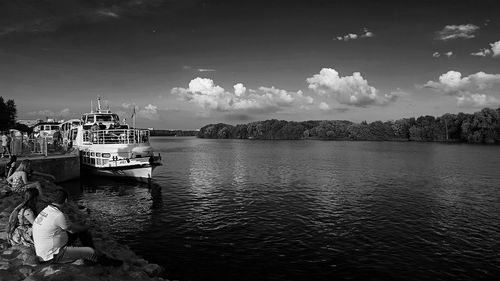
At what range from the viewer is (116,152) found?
36.8 m

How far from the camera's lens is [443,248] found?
57.2ft

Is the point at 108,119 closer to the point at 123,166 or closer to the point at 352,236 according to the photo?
the point at 123,166

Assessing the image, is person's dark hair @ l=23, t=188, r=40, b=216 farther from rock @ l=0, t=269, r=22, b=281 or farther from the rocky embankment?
rock @ l=0, t=269, r=22, b=281

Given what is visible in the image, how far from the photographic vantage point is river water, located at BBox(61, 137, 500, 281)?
49.1 feet

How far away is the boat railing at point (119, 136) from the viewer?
3791 centimetres

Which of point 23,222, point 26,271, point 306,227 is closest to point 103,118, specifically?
point 306,227

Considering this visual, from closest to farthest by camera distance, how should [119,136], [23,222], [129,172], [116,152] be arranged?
[23,222] < [129,172] < [116,152] < [119,136]

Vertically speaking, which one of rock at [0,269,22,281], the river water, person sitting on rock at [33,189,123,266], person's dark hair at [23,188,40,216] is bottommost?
the river water

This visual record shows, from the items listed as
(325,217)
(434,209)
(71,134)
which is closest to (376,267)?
(325,217)

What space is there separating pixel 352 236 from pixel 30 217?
16357 mm

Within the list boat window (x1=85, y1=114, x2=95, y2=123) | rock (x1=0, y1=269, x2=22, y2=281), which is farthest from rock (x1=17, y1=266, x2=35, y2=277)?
boat window (x1=85, y1=114, x2=95, y2=123)

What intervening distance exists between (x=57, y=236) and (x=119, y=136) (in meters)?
31.7

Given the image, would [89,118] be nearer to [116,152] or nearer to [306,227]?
[116,152]

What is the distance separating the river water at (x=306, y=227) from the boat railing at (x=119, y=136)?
4.98 meters
